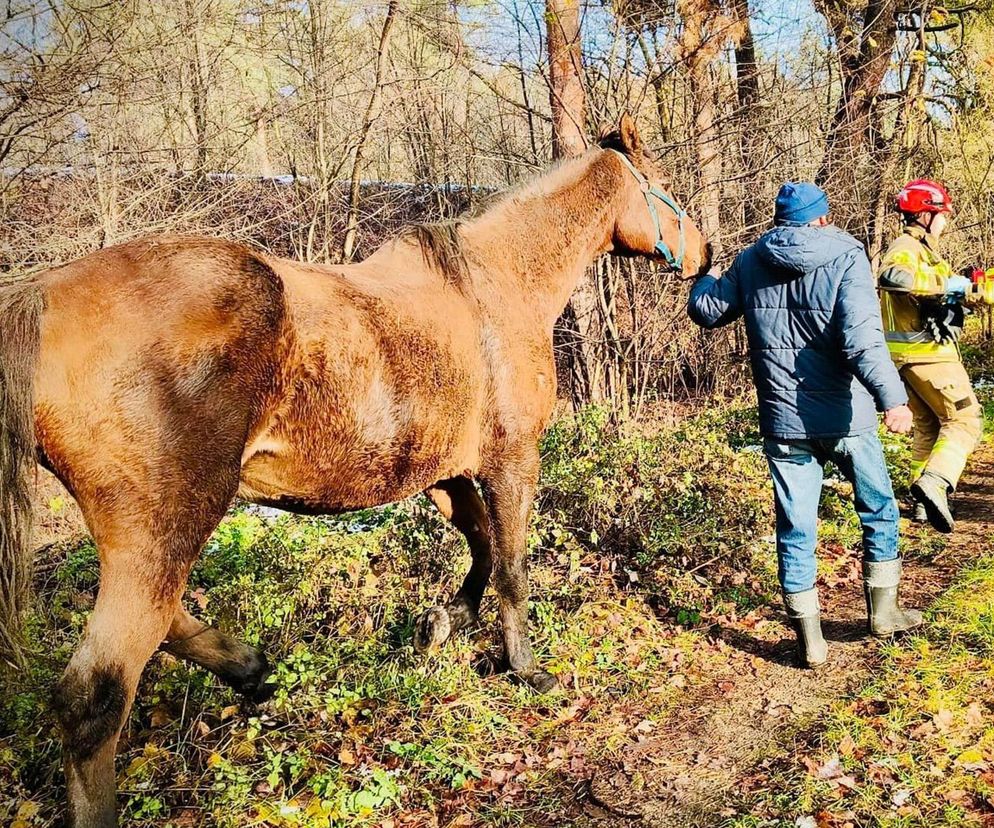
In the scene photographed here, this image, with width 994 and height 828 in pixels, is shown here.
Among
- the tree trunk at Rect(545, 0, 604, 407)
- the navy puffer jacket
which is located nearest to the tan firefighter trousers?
the navy puffer jacket

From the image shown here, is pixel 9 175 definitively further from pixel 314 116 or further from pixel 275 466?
pixel 275 466

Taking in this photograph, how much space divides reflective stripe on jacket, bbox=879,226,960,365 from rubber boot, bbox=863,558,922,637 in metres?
2.11

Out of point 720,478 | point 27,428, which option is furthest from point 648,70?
point 27,428

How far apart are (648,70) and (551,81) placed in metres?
0.93

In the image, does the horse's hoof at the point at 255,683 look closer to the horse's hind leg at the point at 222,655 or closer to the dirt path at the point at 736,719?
the horse's hind leg at the point at 222,655

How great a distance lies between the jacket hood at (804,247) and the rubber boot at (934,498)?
215cm

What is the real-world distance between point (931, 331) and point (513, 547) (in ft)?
11.8

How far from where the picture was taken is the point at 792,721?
144 inches

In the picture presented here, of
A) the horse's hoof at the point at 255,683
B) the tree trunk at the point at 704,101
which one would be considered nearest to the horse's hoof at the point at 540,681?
the horse's hoof at the point at 255,683

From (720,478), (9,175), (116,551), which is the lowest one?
(720,478)

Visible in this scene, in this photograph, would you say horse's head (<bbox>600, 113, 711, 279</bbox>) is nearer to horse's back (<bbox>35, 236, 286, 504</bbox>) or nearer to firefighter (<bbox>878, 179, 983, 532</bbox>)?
firefighter (<bbox>878, 179, 983, 532</bbox>)

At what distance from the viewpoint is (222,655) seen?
3.71 m

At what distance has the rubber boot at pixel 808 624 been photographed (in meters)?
4.09

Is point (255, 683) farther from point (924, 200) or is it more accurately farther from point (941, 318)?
point (924, 200)
